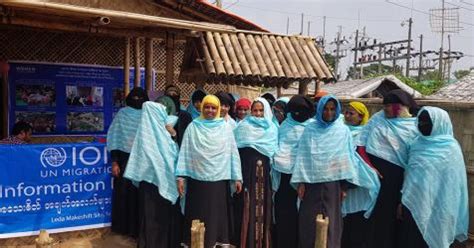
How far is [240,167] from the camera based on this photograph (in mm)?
4176

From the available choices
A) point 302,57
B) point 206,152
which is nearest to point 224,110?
point 206,152

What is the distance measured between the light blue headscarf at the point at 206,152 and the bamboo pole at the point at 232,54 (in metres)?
1.22

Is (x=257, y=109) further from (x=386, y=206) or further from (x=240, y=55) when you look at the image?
(x=386, y=206)

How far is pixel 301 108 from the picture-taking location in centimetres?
420

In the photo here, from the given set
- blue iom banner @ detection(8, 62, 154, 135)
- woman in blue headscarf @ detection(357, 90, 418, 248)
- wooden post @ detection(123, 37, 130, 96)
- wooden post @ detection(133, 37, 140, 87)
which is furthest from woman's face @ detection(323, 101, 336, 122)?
blue iom banner @ detection(8, 62, 154, 135)

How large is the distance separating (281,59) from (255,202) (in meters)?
2.09

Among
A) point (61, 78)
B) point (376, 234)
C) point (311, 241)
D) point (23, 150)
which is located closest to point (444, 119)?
point (376, 234)

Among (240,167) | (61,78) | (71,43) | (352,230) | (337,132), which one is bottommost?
(352,230)

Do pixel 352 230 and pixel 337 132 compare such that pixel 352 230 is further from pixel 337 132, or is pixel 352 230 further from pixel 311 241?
pixel 337 132

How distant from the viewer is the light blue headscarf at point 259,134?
4.20 meters

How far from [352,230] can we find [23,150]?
3.20 m

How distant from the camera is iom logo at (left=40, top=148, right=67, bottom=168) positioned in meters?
4.46

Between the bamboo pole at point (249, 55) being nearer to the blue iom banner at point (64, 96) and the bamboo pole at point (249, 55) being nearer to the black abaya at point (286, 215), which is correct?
the black abaya at point (286, 215)

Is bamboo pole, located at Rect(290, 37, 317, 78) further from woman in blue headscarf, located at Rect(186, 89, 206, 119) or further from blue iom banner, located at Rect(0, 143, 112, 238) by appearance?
blue iom banner, located at Rect(0, 143, 112, 238)
